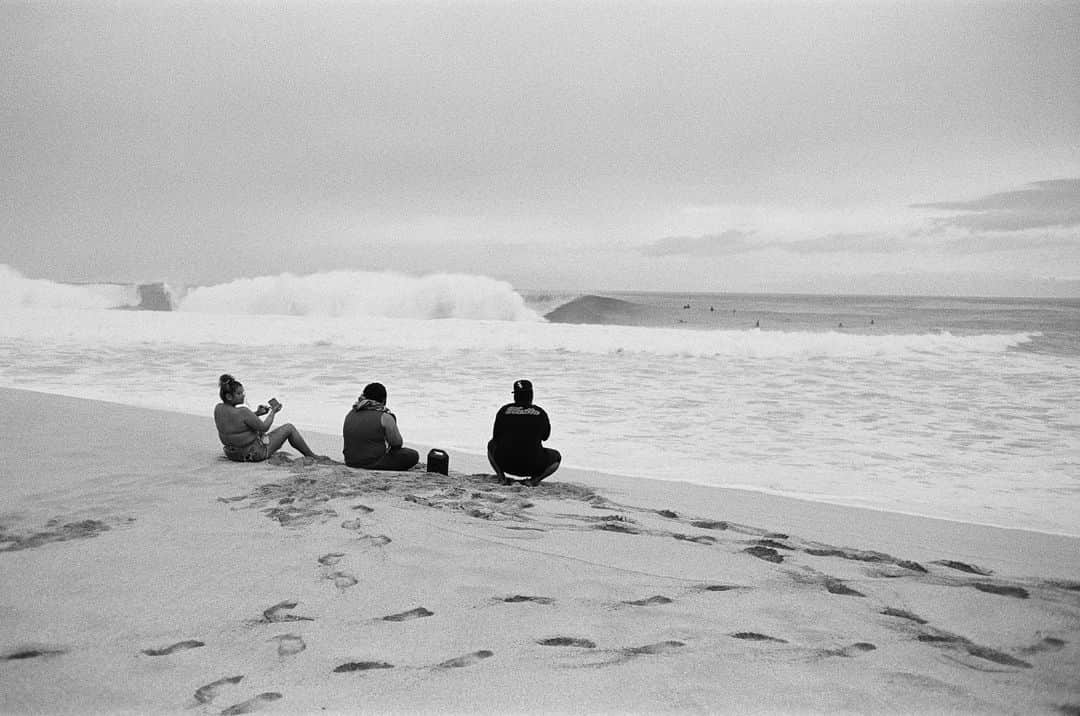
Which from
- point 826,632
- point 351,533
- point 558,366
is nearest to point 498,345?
point 558,366

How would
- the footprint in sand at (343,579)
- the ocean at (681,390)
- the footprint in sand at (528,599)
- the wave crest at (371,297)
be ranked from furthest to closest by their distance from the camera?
1. the wave crest at (371,297)
2. the ocean at (681,390)
3. the footprint in sand at (343,579)
4. the footprint in sand at (528,599)

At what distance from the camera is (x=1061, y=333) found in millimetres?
36219

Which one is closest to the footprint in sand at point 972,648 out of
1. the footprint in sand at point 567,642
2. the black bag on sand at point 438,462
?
the footprint in sand at point 567,642

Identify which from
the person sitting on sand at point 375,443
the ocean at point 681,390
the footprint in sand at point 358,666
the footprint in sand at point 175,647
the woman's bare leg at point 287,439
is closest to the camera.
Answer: the footprint in sand at point 358,666

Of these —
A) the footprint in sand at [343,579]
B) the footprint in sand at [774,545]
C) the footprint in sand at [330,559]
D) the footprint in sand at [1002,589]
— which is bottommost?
the footprint in sand at [1002,589]

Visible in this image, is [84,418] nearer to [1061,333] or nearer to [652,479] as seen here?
[652,479]

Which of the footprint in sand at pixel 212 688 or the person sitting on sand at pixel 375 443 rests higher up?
the person sitting on sand at pixel 375 443

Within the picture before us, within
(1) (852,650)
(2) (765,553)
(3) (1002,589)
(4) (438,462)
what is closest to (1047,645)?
(3) (1002,589)

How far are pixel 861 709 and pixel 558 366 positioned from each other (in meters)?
15.6

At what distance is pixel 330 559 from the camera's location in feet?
14.2

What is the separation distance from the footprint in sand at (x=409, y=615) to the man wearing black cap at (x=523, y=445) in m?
3.13

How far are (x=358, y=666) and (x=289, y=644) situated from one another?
379mm

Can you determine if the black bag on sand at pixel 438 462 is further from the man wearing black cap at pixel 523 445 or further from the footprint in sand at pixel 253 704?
the footprint in sand at pixel 253 704

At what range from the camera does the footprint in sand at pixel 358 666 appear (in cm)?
306
